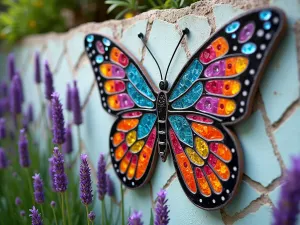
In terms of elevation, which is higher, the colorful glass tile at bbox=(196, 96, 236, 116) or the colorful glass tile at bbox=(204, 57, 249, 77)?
the colorful glass tile at bbox=(204, 57, 249, 77)

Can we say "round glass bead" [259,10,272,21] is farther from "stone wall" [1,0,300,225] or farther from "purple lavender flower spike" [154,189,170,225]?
"purple lavender flower spike" [154,189,170,225]

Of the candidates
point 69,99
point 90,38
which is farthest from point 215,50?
point 69,99

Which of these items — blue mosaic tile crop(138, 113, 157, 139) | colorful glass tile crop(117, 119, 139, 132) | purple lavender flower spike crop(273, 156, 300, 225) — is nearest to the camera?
purple lavender flower spike crop(273, 156, 300, 225)

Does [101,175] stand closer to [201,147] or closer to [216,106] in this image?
[201,147]

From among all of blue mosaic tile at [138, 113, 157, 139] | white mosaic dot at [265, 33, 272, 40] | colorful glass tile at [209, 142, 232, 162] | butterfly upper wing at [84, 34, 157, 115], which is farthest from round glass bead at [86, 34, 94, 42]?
white mosaic dot at [265, 33, 272, 40]

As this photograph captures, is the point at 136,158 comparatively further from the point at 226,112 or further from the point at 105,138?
the point at 226,112

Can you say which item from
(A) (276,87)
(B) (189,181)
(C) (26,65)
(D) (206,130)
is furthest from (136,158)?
(C) (26,65)

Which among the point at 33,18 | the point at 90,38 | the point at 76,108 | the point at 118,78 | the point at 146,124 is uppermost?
the point at 33,18

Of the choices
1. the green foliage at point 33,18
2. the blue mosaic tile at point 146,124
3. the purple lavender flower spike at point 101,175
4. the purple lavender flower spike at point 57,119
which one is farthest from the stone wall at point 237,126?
the green foliage at point 33,18
